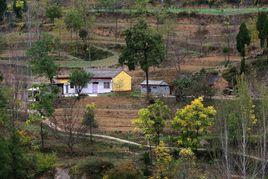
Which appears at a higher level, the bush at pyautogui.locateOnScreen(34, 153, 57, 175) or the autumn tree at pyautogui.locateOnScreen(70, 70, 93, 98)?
the autumn tree at pyautogui.locateOnScreen(70, 70, 93, 98)

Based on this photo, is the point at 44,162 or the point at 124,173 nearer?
the point at 124,173

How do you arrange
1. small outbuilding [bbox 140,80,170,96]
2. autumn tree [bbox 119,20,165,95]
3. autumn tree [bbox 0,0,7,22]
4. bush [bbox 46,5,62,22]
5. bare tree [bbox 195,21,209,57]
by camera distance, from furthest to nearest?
autumn tree [bbox 0,0,7,22], bush [bbox 46,5,62,22], bare tree [bbox 195,21,209,57], small outbuilding [bbox 140,80,170,96], autumn tree [bbox 119,20,165,95]

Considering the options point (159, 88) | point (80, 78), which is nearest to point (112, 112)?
point (80, 78)

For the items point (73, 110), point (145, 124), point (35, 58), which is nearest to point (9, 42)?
point (35, 58)

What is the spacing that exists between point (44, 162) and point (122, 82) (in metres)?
13.0

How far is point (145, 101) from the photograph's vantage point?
35969 millimetres

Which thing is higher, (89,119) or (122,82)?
(122,82)

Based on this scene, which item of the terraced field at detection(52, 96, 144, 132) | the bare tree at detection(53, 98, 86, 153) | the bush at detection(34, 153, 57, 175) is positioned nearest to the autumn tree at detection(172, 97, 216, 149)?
the terraced field at detection(52, 96, 144, 132)

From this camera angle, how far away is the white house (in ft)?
126

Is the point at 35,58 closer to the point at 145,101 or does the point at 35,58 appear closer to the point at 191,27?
the point at 145,101

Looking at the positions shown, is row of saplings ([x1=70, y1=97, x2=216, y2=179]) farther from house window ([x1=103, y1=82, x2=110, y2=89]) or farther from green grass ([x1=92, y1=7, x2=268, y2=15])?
green grass ([x1=92, y1=7, x2=268, y2=15])

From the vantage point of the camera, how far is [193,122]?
92.3ft

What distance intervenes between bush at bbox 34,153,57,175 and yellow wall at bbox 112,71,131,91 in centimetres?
1190

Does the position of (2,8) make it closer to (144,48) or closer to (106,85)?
(106,85)
